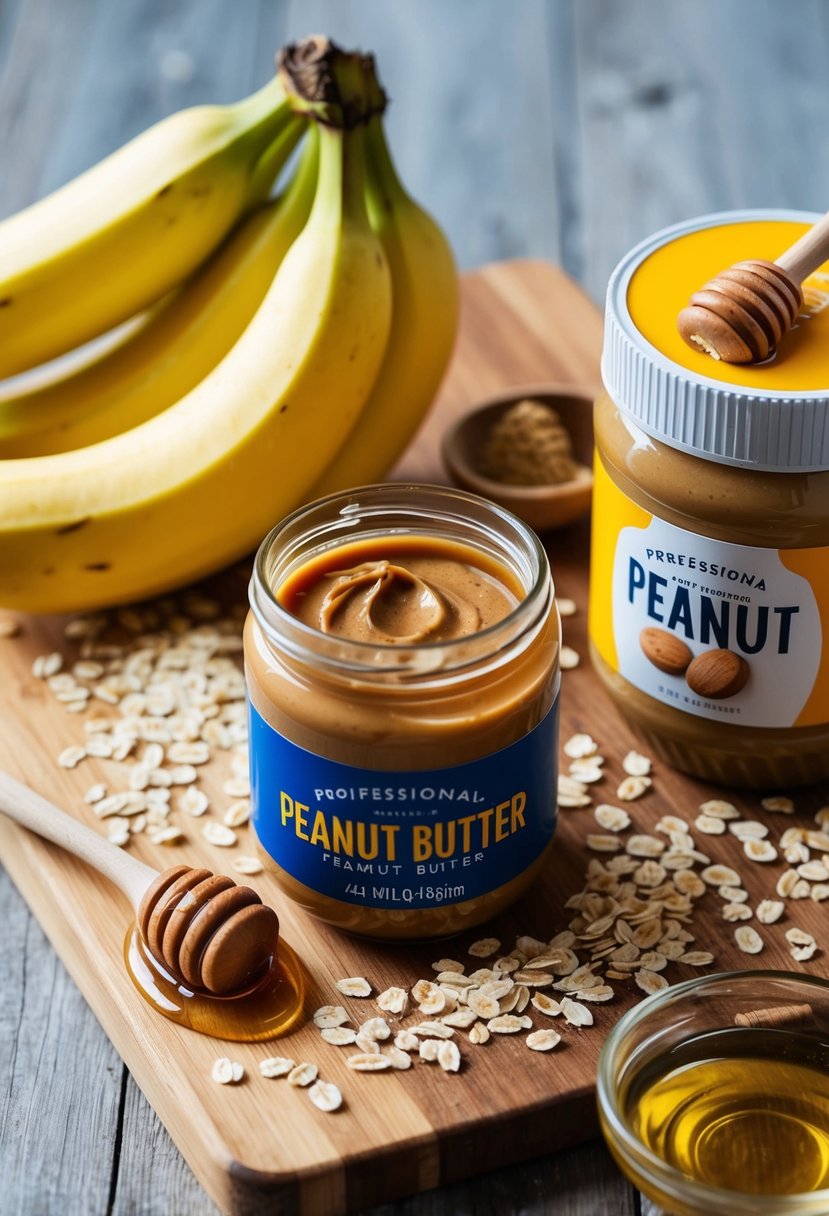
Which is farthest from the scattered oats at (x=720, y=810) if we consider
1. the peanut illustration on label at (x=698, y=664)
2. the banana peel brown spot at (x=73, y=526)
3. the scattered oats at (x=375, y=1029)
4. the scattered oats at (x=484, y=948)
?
the banana peel brown spot at (x=73, y=526)

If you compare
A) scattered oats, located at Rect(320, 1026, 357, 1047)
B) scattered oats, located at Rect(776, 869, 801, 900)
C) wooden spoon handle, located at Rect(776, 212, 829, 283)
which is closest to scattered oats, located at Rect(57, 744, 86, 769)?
scattered oats, located at Rect(320, 1026, 357, 1047)

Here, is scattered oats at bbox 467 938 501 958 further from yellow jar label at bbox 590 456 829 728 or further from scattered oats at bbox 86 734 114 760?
scattered oats at bbox 86 734 114 760

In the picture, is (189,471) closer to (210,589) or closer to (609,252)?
(210,589)

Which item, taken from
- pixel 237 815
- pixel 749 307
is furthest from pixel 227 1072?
pixel 749 307

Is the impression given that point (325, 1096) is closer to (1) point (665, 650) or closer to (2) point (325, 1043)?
(2) point (325, 1043)

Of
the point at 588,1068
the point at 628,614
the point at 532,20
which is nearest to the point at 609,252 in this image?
the point at 532,20
